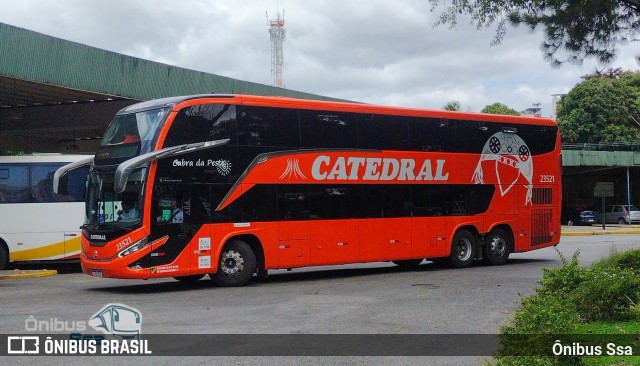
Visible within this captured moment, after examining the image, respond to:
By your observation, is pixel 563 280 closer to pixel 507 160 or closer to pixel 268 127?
pixel 268 127

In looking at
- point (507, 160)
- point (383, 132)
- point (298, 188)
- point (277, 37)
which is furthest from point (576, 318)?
point (277, 37)

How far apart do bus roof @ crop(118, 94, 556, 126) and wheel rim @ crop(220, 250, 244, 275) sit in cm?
305

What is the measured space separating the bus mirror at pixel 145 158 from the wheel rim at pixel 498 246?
8.88 metres

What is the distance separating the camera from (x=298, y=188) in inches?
691

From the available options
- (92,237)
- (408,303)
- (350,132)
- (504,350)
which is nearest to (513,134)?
(350,132)

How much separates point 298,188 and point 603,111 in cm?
5449

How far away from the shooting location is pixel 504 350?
279 inches

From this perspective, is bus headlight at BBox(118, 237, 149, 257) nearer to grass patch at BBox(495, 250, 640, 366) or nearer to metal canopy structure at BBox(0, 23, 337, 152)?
A: grass patch at BBox(495, 250, 640, 366)

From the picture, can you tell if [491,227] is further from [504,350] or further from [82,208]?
[504,350]

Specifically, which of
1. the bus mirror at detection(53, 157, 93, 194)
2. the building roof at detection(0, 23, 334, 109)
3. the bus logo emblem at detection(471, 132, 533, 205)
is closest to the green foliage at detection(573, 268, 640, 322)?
the bus logo emblem at detection(471, 132, 533, 205)

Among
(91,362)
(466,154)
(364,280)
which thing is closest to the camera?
(91,362)

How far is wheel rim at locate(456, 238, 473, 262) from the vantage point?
21.0 m

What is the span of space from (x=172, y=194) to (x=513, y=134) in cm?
1016

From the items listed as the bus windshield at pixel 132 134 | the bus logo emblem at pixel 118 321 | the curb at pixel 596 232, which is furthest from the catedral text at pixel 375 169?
the curb at pixel 596 232
